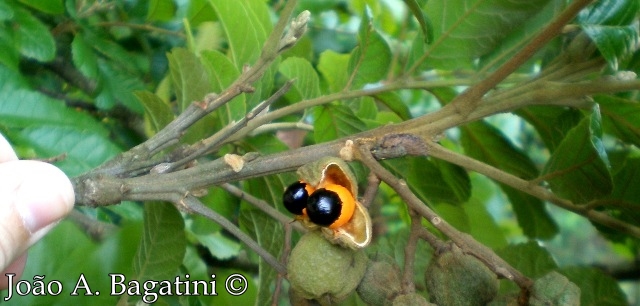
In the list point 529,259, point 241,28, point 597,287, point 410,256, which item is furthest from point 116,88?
point 597,287

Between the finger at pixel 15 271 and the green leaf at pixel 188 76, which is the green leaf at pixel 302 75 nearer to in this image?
the green leaf at pixel 188 76

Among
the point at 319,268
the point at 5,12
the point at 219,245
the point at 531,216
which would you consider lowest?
the point at 219,245

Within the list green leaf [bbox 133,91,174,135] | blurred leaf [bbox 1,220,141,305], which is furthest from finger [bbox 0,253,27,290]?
green leaf [bbox 133,91,174,135]

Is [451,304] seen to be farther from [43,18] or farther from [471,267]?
[43,18]

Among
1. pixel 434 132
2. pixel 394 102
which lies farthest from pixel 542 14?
pixel 434 132

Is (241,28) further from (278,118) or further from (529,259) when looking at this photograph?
(529,259)

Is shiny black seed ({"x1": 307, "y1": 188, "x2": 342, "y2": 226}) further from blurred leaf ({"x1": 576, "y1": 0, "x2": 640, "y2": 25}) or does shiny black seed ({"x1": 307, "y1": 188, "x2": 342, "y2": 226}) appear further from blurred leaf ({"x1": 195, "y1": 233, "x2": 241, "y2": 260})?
blurred leaf ({"x1": 195, "y1": 233, "x2": 241, "y2": 260})

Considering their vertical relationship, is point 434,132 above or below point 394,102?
above
